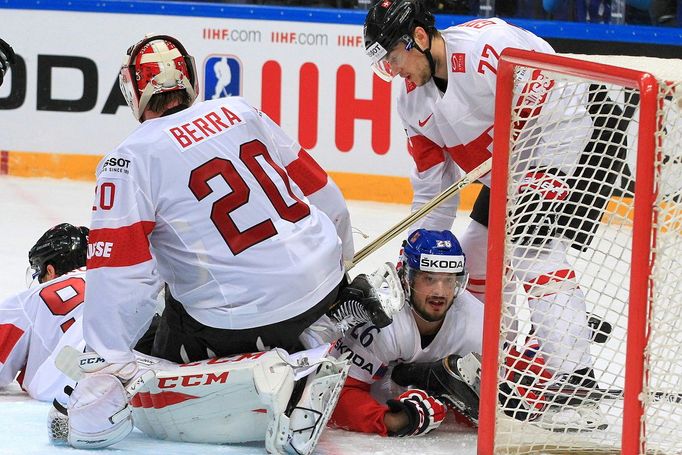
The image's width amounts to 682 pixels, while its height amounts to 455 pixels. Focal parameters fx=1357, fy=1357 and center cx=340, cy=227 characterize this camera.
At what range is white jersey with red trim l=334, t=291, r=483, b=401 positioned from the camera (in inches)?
137

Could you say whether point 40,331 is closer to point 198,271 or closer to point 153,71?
point 198,271

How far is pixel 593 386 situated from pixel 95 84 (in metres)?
4.44

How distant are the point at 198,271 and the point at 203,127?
0.33m

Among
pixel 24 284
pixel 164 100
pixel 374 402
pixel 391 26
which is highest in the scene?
pixel 391 26

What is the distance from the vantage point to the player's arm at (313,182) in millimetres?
3395

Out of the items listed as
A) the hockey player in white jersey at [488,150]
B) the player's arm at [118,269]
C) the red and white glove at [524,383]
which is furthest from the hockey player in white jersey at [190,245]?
the hockey player in white jersey at [488,150]

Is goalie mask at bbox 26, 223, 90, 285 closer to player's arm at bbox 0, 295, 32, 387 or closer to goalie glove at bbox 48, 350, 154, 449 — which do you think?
player's arm at bbox 0, 295, 32, 387

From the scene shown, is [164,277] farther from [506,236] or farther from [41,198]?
[41,198]

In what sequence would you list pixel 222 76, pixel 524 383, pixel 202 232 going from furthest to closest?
pixel 222 76 < pixel 524 383 < pixel 202 232

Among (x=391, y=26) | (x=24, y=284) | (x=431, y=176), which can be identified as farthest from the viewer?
(x=24, y=284)

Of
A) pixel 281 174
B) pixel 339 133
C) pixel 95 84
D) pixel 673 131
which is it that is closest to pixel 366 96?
pixel 339 133

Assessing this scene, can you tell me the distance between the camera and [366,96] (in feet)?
22.4

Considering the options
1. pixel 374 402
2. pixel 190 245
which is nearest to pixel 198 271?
pixel 190 245

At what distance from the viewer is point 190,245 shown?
3.12m
